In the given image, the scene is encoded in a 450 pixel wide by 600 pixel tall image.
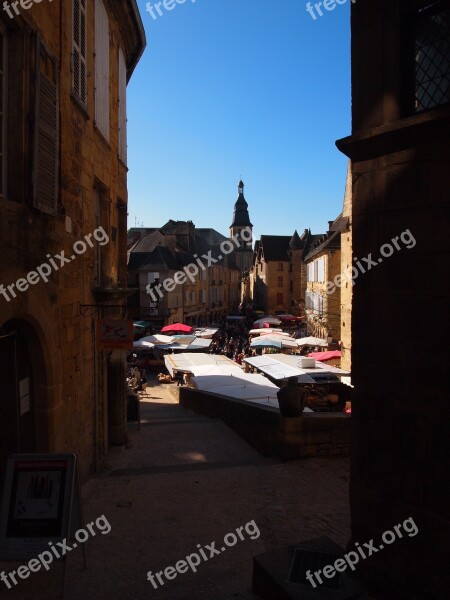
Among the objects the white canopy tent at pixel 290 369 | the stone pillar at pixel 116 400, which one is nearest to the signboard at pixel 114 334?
the stone pillar at pixel 116 400

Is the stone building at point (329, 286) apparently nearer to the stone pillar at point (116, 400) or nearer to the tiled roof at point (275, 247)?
the stone pillar at point (116, 400)

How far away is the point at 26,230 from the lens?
4.70 meters

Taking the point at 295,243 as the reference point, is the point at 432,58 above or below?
below

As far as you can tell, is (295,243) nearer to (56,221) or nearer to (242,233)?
(242,233)

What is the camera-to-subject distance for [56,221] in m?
5.71

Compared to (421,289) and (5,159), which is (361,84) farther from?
(5,159)

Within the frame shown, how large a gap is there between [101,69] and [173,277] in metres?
29.8

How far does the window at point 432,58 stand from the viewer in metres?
3.62

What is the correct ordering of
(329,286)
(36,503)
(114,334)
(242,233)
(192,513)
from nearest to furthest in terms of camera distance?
(36,503) < (192,513) < (114,334) < (329,286) < (242,233)

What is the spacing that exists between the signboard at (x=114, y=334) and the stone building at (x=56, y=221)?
0.64 feet

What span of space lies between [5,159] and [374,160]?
3292 mm

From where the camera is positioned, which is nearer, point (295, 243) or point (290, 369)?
point (290, 369)

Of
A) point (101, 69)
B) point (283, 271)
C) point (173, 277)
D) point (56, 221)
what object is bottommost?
point (56, 221)

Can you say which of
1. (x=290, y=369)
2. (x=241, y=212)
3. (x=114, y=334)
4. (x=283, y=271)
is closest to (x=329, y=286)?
(x=290, y=369)
